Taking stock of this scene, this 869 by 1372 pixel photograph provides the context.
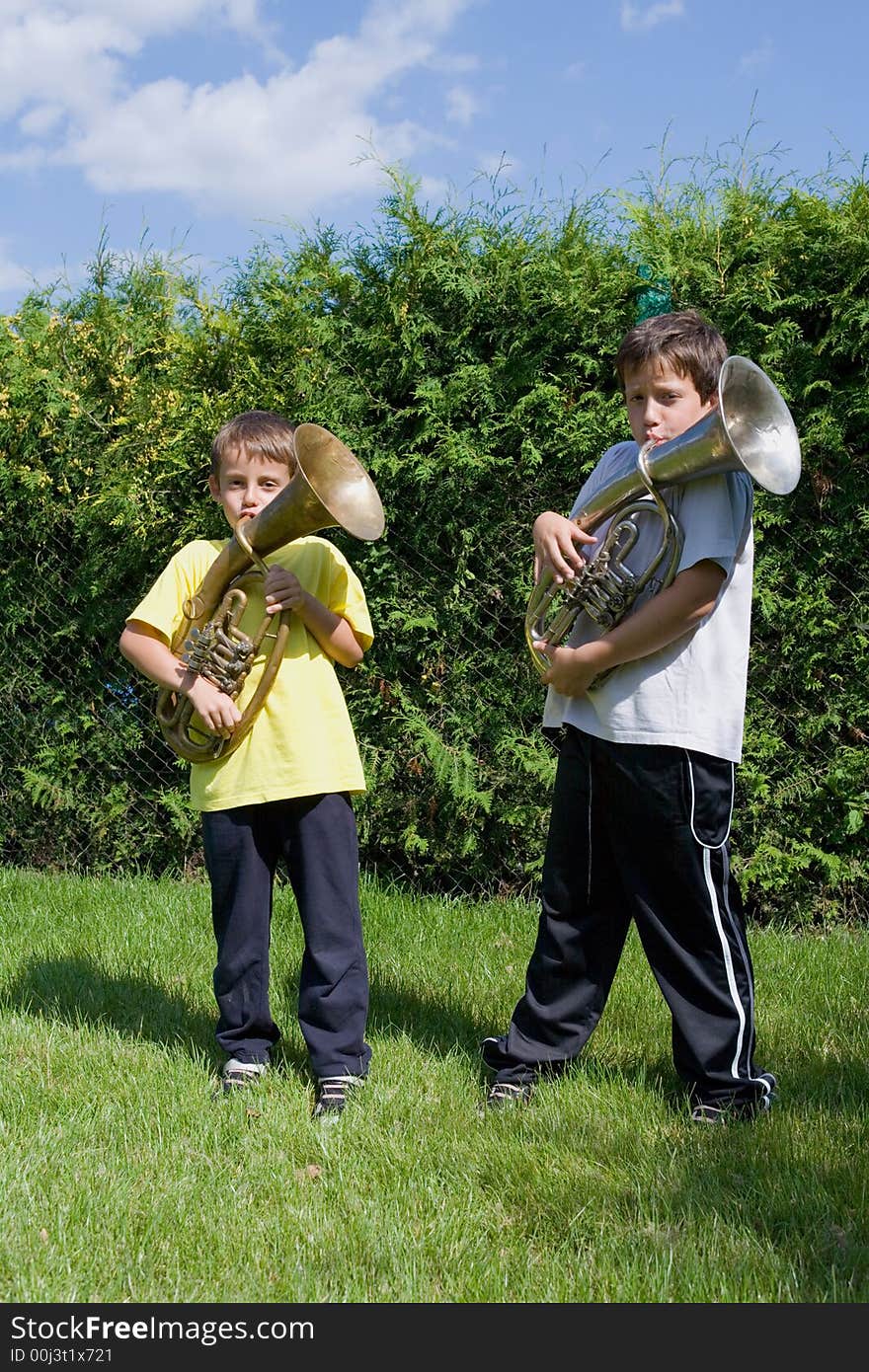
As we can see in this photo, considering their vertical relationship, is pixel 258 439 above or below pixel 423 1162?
above

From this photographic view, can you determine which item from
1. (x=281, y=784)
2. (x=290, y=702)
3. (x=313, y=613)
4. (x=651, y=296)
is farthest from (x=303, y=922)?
(x=651, y=296)

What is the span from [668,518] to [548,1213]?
5.04 feet

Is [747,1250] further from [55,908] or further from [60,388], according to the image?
[60,388]

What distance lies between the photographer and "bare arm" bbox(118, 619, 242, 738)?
3.08m

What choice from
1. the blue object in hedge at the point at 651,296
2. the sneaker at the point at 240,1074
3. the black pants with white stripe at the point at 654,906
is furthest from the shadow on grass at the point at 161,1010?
the blue object in hedge at the point at 651,296

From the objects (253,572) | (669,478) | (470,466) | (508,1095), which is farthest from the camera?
(470,466)

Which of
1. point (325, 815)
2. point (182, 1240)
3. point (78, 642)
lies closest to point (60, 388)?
point (78, 642)

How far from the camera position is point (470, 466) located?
4801mm

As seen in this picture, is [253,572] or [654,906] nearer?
[654,906]

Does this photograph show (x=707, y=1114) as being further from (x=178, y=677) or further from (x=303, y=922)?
(x=178, y=677)

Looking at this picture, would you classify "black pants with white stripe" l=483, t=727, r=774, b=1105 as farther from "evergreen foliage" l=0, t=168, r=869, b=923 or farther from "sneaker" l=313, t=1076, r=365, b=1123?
"evergreen foliage" l=0, t=168, r=869, b=923

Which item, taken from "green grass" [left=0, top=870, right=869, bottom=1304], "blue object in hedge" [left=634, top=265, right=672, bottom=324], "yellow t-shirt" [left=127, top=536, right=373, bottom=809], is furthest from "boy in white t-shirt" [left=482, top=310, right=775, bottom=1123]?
"blue object in hedge" [left=634, top=265, right=672, bottom=324]

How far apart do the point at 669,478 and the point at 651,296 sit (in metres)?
1.91
